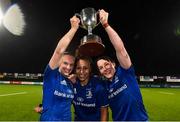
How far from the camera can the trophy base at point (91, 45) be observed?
4.94 metres

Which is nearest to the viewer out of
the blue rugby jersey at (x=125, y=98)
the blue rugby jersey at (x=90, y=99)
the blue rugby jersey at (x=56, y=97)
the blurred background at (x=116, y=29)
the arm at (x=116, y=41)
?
the blue rugby jersey at (x=56, y=97)

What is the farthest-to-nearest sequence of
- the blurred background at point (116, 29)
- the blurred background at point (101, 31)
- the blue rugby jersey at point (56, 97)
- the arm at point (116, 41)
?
the blurred background at point (116, 29), the blurred background at point (101, 31), the arm at point (116, 41), the blue rugby jersey at point (56, 97)

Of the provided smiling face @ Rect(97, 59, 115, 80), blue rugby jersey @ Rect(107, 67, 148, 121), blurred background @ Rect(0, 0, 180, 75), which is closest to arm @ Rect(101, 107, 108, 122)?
blue rugby jersey @ Rect(107, 67, 148, 121)

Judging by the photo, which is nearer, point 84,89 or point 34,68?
point 84,89

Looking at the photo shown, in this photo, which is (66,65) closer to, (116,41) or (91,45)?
(91,45)

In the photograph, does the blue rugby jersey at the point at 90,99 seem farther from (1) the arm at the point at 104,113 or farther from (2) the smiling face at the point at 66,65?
(2) the smiling face at the point at 66,65

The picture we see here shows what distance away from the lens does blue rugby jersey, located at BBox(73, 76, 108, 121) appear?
17.6 ft

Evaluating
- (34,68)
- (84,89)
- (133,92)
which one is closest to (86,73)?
(84,89)

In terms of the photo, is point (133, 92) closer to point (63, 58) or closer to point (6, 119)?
point (63, 58)

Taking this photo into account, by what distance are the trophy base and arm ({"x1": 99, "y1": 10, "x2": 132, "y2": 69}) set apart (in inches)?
7.2

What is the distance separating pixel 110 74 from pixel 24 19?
125ft

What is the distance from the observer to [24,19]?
4244cm

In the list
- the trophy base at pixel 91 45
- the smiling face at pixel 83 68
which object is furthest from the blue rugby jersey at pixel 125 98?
the trophy base at pixel 91 45

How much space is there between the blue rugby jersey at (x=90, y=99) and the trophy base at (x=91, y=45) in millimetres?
468
